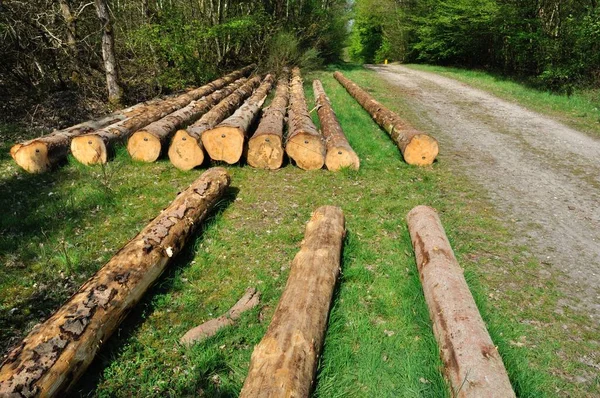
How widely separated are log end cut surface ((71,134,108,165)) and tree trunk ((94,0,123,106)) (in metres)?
3.95

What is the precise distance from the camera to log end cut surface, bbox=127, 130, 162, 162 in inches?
280

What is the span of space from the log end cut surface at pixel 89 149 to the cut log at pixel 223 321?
4599mm

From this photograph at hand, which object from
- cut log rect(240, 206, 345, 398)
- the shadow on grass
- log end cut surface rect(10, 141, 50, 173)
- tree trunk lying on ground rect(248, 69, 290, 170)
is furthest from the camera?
tree trunk lying on ground rect(248, 69, 290, 170)

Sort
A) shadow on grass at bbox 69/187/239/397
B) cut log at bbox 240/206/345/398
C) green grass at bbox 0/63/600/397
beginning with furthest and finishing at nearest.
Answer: green grass at bbox 0/63/600/397 < shadow on grass at bbox 69/187/239/397 < cut log at bbox 240/206/345/398

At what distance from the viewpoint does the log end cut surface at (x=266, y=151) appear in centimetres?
708

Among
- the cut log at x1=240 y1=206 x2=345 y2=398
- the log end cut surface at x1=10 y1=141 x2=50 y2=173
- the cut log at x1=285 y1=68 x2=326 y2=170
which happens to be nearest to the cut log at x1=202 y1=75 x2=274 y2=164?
the cut log at x1=285 y1=68 x2=326 y2=170

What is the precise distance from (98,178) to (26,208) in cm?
123

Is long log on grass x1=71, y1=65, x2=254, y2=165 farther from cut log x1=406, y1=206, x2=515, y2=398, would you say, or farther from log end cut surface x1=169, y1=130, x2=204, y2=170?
cut log x1=406, y1=206, x2=515, y2=398

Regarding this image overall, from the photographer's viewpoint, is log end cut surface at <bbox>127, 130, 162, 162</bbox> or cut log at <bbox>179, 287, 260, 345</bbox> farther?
log end cut surface at <bbox>127, 130, 162, 162</bbox>

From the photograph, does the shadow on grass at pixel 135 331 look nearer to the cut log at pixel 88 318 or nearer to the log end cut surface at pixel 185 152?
the cut log at pixel 88 318

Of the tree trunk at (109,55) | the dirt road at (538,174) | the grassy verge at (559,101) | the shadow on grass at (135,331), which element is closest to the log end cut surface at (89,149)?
the shadow on grass at (135,331)

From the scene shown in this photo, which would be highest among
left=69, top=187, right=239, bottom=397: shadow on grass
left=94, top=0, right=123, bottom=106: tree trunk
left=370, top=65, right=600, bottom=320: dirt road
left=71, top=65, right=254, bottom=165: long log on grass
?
left=94, top=0, right=123, bottom=106: tree trunk

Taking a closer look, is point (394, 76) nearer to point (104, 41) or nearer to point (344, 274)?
point (104, 41)

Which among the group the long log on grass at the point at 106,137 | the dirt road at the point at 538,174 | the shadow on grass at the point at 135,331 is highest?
the long log on grass at the point at 106,137
